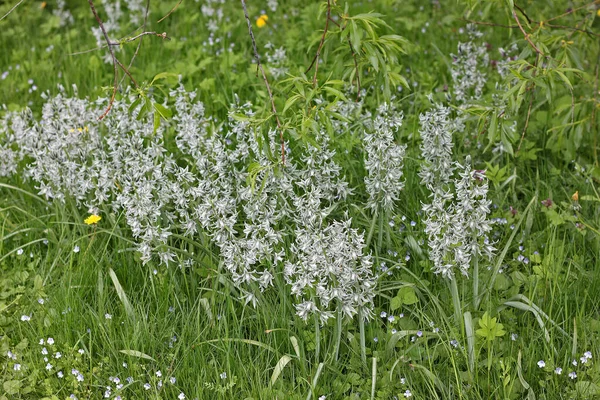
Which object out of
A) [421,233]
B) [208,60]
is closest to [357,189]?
[421,233]

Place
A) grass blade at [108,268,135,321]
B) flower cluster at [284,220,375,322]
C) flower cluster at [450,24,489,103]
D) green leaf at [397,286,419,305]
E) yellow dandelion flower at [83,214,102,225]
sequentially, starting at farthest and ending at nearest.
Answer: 1. flower cluster at [450,24,489,103]
2. yellow dandelion flower at [83,214,102,225]
3. grass blade at [108,268,135,321]
4. green leaf at [397,286,419,305]
5. flower cluster at [284,220,375,322]

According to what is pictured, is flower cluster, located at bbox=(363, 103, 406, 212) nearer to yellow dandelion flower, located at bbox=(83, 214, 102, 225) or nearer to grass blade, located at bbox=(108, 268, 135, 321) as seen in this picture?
grass blade, located at bbox=(108, 268, 135, 321)

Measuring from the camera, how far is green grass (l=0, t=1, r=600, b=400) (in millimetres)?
2992

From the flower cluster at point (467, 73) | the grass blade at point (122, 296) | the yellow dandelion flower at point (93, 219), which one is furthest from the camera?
the flower cluster at point (467, 73)

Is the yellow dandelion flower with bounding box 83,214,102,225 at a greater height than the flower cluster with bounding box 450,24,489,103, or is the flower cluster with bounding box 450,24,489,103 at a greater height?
the yellow dandelion flower with bounding box 83,214,102,225

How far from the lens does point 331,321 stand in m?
3.18

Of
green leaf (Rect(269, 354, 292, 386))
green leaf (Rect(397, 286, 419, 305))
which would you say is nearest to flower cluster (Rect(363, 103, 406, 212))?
green leaf (Rect(397, 286, 419, 305))

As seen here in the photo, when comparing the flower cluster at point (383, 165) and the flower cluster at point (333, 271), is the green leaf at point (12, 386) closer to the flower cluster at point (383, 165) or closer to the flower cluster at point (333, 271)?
the flower cluster at point (333, 271)

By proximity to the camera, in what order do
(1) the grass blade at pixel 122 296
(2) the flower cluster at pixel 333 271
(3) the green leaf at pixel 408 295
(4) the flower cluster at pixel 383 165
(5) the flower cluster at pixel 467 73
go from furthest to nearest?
(5) the flower cluster at pixel 467 73 → (4) the flower cluster at pixel 383 165 → (1) the grass blade at pixel 122 296 → (3) the green leaf at pixel 408 295 → (2) the flower cluster at pixel 333 271

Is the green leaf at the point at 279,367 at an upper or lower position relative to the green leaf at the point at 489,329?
upper

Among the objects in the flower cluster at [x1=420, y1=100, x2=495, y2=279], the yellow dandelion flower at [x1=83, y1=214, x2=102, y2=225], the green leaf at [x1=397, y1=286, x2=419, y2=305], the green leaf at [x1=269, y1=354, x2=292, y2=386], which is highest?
the yellow dandelion flower at [x1=83, y1=214, x2=102, y2=225]

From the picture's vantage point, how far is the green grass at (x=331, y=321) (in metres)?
2.99

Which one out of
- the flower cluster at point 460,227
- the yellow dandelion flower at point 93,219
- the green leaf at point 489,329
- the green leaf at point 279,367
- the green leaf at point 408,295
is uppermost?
the yellow dandelion flower at point 93,219

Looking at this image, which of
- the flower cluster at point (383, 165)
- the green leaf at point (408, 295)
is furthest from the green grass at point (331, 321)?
the flower cluster at point (383, 165)
